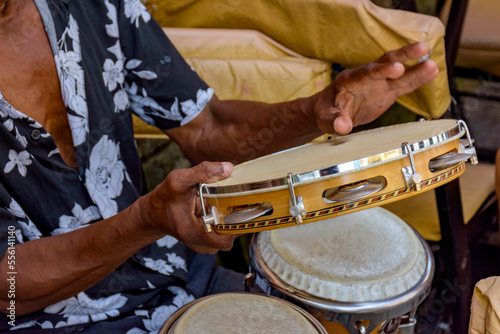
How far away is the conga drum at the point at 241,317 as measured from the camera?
101 centimetres

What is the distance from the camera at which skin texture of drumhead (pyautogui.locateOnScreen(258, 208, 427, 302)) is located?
3.73 ft

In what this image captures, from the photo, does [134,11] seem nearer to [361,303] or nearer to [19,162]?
[19,162]

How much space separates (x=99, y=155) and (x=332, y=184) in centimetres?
68

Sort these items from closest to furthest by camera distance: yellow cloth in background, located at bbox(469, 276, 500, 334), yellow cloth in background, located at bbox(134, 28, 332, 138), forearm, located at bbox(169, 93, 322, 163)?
yellow cloth in background, located at bbox(469, 276, 500, 334) → forearm, located at bbox(169, 93, 322, 163) → yellow cloth in background, located at bbox(134, 28, 332, 138)

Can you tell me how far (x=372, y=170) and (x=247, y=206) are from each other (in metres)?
0.21

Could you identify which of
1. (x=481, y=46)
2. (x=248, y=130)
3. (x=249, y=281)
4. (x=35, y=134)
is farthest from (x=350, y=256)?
(x=481, y=46)

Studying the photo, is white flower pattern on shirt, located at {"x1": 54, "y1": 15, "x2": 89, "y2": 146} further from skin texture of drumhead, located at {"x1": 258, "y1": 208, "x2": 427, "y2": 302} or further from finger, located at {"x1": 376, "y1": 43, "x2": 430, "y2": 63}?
finger, located at {"x1": 376, "y1": 43, "x2": 430, "y2": 63}

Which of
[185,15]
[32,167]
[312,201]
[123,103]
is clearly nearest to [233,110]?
[123,103]

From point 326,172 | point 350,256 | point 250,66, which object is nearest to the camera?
point 326,172

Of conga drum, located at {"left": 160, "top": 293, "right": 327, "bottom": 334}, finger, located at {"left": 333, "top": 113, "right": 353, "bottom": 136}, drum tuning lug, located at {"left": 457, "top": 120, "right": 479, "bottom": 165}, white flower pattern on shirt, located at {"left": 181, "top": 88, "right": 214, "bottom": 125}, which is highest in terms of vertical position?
drum tuning lug, located at {"left": 457, "top": 120, "right": 479, "bottom": 165}

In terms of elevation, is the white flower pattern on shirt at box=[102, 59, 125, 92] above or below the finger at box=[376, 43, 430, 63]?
above

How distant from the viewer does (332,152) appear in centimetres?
104

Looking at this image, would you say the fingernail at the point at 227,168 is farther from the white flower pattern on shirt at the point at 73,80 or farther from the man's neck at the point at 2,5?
the man's neck at the point at 2,5

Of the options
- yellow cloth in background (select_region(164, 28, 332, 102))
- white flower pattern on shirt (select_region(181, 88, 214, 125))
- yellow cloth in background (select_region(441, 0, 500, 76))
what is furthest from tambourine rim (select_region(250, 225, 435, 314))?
yellow cloth in background (select_region(441, 0, 500, 76))
